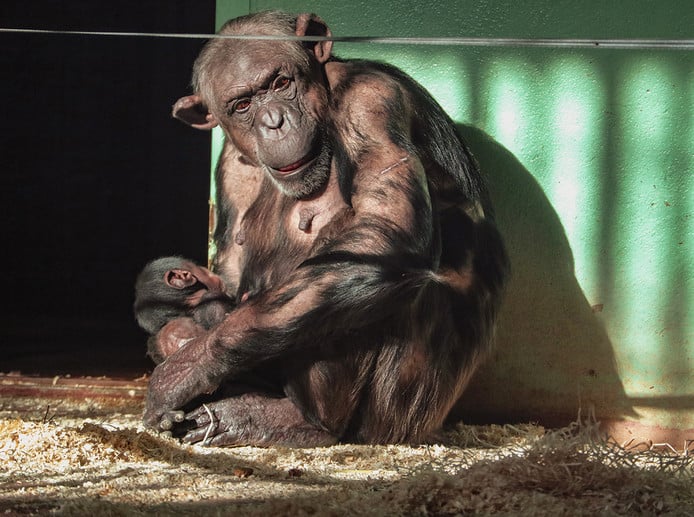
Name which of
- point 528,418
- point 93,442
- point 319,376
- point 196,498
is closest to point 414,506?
Result: point 196,498

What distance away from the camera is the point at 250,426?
3924 mm

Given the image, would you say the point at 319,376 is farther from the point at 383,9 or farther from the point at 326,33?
the point at 383,9

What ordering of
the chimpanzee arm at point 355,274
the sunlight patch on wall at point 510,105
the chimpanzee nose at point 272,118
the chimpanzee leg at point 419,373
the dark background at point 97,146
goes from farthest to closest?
the dark background at point 97,146 → the sunlight patch on wall at point 510,105 → the chimpanzee leg at point 419,373 → the chimpanzee nose at point 272,118 → the chimpanzee arm at point 355,274

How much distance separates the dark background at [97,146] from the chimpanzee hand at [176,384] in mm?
5305

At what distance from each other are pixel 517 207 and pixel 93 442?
224 cm

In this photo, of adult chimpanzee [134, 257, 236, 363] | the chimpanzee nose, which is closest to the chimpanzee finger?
adult chimpanzee [134, 257, 236, 363]

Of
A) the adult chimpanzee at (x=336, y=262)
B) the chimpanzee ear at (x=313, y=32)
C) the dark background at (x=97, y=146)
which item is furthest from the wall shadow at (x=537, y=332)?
the dark background at (x=97, y=146)

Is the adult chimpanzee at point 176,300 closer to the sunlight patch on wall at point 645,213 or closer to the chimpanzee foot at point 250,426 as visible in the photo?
the chimpanzee foot at point 250,426

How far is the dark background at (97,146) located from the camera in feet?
31.8

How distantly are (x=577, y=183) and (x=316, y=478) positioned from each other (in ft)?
6.66

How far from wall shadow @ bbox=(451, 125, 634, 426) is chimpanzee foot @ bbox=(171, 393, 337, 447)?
110 cm

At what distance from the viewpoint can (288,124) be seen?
3.81 m

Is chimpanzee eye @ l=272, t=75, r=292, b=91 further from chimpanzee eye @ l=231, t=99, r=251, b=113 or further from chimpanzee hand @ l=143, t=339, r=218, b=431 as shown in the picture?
chimpanzee hand @ l=143, t=339, r=218, b=431

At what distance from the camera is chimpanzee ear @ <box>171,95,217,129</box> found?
4.32 meters
